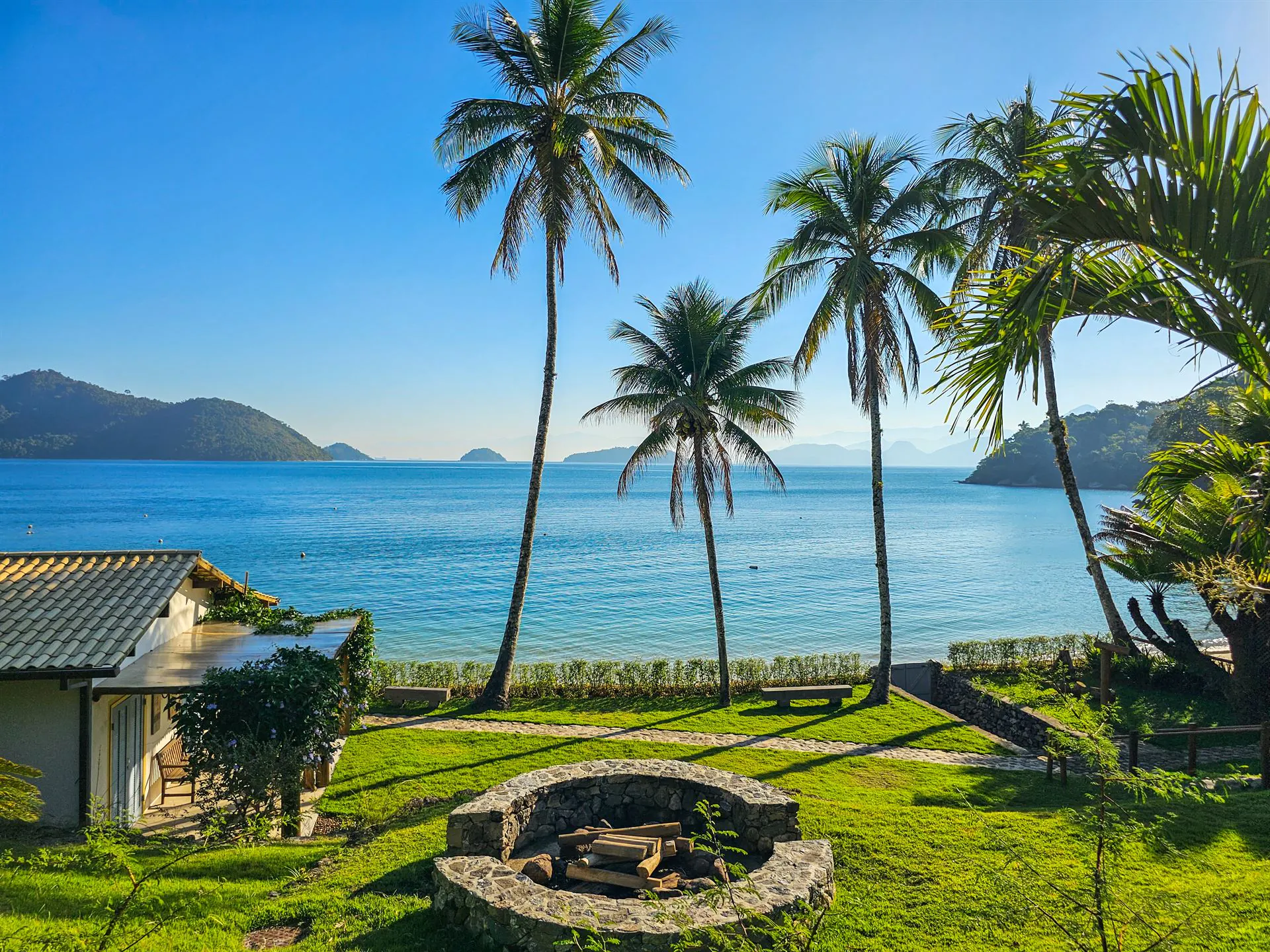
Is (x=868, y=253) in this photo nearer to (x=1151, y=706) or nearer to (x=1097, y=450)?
(x=1151, y=706)

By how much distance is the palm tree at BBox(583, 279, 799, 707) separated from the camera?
757 inches

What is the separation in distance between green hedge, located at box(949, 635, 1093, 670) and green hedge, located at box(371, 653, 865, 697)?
3.28 metres

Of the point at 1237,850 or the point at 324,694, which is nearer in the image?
the point at 1237,850

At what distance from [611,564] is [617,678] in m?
33.1

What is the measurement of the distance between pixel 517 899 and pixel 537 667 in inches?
529

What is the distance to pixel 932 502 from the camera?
130500 millimetres

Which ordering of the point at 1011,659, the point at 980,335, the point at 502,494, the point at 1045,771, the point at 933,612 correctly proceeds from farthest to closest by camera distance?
the point at 502,494 < the point at 933,612 < the point at 1011,659 < the point at 1045,771 < the point at 980,335

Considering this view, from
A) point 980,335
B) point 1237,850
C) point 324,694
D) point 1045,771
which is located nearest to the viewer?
point 980,335

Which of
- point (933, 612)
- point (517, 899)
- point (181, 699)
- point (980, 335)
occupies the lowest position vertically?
point (933, 612)

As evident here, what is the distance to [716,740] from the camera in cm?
1588

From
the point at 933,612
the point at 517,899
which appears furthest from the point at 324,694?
the point at 933,612

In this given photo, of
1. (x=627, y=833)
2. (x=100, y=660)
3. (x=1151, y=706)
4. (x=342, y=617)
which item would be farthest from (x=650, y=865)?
(x=1151, y=706)

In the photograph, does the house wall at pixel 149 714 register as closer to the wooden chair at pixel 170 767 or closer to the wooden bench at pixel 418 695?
the wooden chair at pixel 170 767

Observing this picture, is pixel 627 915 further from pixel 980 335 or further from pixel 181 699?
pixel 181 699
